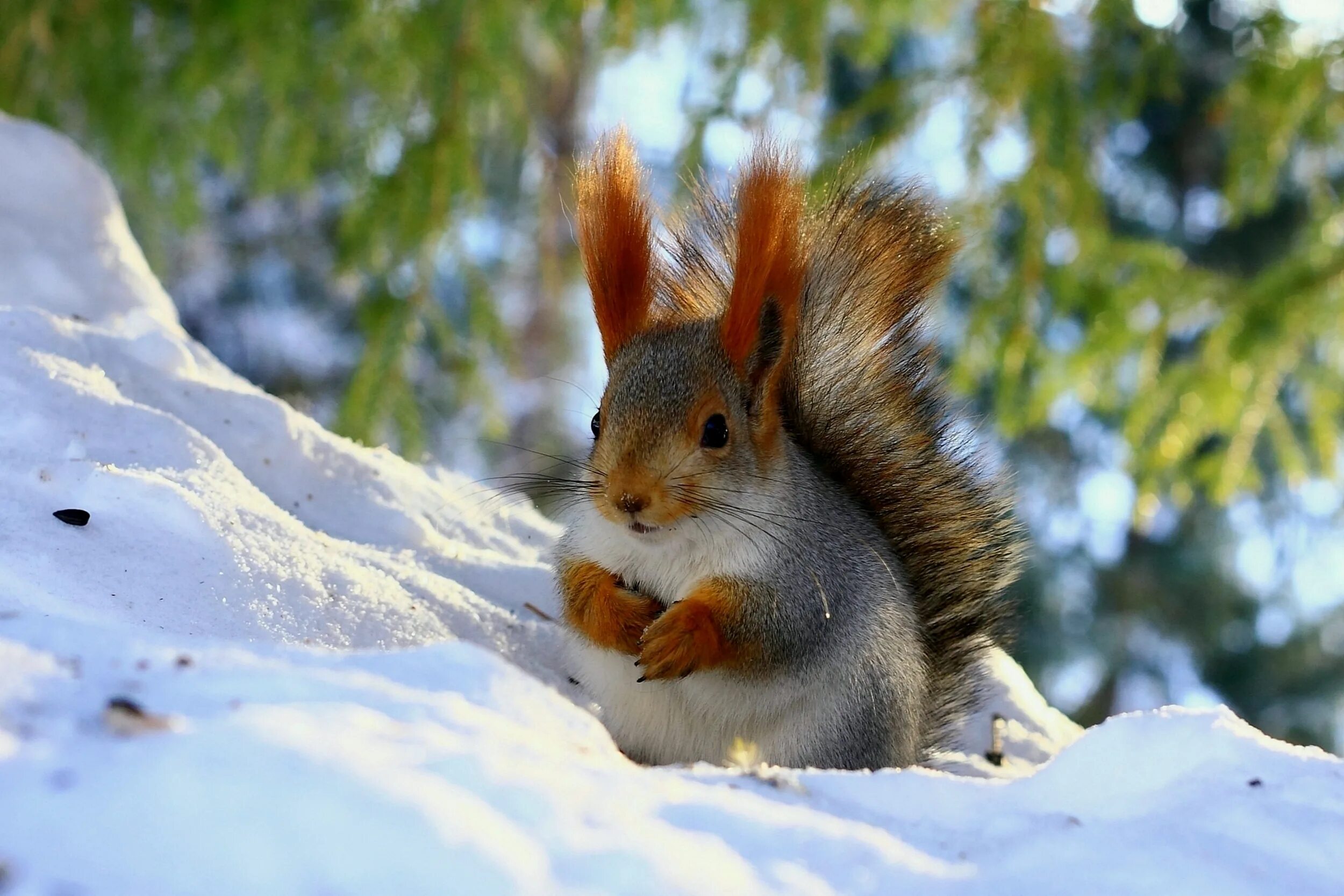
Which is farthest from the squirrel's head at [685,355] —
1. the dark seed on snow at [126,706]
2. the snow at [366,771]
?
the dark seed on snow at [126,706]

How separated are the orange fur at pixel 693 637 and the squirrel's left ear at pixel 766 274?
0.21 meters

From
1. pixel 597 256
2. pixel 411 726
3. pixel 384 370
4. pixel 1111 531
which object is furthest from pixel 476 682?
pixel 1111 531

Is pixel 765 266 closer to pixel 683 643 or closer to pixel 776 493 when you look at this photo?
pixel 776 493

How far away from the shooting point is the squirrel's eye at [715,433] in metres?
1.21

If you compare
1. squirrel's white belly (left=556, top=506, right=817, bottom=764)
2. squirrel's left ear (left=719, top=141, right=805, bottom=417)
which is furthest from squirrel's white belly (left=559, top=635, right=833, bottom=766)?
squirrel's left ear (left=719, top=141, right=805, bottom=417)

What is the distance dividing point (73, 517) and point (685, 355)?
61 cm

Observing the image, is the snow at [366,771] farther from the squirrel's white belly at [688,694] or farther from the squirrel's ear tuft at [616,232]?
the squirrel's ear tuft at [616,232]

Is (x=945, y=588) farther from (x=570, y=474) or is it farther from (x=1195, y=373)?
(x=1195, y=373)

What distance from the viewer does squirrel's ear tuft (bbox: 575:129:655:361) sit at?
1238 mm

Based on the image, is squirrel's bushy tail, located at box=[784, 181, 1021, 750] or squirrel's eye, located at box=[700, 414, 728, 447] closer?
squirrel's eye, located at box=[700, 414, 728, 447]

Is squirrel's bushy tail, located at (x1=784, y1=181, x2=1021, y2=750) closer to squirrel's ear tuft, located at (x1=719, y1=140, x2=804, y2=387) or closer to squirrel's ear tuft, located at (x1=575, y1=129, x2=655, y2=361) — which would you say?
squirrel's ear tuft, located at (x1=719, y1=140, x2=804, y2=387)

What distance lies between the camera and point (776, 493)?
122 cm

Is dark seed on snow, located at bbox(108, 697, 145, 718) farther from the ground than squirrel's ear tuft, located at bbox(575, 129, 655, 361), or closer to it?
closer to it

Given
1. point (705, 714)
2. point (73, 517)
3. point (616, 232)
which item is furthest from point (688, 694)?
point (73, 517)
